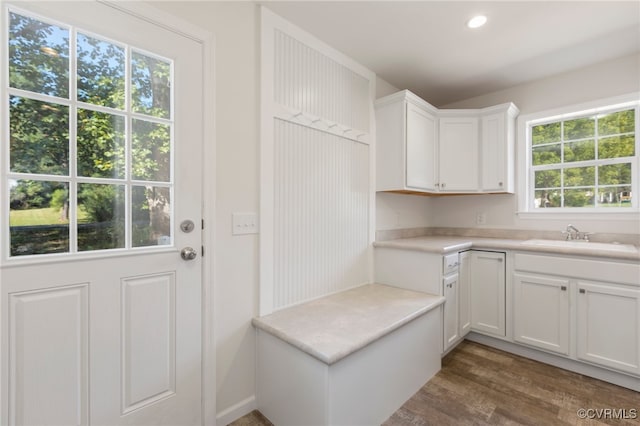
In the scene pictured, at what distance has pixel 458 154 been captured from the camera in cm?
287

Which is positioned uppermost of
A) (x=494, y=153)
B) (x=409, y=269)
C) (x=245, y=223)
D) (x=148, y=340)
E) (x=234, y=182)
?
(x=494, y=153)

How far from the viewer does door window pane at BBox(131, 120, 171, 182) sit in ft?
4.40

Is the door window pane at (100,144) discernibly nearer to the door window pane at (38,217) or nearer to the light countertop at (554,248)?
the door window pane at (38,217)

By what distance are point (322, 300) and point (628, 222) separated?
8.48 feet

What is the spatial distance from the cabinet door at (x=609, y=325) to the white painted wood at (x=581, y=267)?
0.06 meters

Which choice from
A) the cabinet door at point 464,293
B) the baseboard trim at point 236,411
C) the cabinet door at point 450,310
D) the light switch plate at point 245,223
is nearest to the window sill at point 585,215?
the cabinet door at point 464,293

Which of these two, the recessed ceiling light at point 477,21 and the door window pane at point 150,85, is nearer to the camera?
the door window pane at point 150,85

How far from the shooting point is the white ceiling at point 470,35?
1.77 m

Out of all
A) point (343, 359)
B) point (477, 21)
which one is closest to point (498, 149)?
point (477, 21)

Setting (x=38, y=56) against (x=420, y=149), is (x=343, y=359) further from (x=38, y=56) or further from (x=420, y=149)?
(x=420, y=149)

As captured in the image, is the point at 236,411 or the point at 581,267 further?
the point at 581,267

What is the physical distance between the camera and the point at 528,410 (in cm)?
170

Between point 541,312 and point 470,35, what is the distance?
7.07 feet

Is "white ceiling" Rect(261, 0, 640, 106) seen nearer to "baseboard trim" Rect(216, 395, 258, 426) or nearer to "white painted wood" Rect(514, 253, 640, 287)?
"white painted wood" Rect(514, 253, 640, 287)
